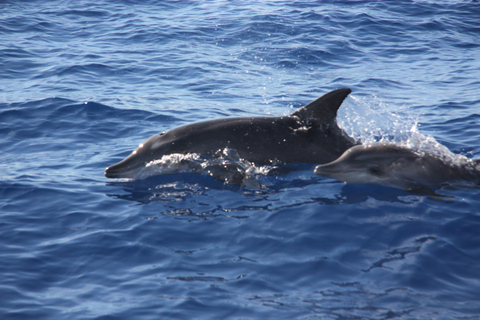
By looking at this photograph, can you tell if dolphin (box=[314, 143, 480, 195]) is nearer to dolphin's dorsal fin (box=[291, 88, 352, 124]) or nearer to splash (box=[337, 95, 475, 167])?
splash (box=[337, 95, 475, 167])

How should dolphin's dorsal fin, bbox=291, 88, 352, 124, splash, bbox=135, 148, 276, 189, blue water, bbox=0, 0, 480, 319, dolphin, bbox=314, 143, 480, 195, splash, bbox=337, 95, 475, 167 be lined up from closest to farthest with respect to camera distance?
blue water, bbox=0, 0, 480, 319
dolphin, bbox=314, 143, 480, 195
splash, bbox=135, 148, 276, 189
dolphin's dorsal fin, bbox=291, 88, 352, 124
splash, bbox=337, 95, 475, 167

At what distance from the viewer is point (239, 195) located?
8484 mm

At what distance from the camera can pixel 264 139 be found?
937 cm

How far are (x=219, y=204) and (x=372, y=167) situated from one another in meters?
2.75

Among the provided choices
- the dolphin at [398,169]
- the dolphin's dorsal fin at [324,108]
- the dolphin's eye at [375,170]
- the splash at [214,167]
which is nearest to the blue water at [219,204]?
the splash at [214,167]

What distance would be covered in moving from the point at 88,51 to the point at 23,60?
8.00 feet

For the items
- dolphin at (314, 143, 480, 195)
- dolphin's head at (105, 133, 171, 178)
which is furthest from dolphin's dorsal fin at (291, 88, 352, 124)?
dolphin's head at (105, 133, 171, 178)

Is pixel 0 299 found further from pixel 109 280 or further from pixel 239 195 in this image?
pixel 239 195

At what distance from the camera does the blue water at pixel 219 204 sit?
587 cm

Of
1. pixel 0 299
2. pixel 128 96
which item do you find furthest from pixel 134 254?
pixel 128 96

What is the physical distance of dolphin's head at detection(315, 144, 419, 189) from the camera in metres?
8.70

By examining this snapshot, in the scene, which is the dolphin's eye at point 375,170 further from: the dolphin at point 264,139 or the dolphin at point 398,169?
the dolphin at point 264,139

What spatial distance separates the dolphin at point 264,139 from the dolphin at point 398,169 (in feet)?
2.31

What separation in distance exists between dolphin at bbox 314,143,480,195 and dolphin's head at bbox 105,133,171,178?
292 centimetres
